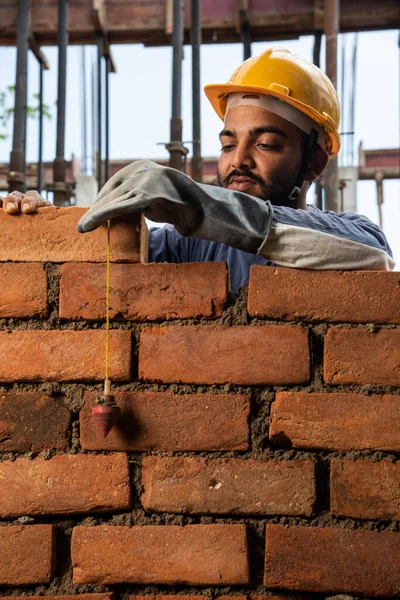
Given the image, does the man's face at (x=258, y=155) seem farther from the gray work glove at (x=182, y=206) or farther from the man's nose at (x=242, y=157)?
the gray work glove at (x=182, y=206)

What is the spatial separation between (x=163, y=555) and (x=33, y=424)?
0.42 m

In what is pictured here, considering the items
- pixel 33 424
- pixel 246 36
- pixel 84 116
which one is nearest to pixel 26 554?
pixel 33 424

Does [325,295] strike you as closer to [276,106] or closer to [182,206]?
[182,206]

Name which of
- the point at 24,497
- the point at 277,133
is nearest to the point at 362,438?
the point at 24,497

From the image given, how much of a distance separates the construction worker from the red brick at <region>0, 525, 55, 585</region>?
72cm

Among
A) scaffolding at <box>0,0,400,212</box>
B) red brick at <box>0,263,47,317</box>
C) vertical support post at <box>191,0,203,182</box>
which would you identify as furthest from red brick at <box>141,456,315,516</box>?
scaffolding at <box>0,0,400,212</box>

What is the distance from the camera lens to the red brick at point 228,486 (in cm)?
158

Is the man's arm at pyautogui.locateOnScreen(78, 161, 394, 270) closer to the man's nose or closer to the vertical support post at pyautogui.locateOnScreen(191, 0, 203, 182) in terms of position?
the man's nose

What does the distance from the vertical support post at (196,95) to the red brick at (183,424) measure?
2.78 metres

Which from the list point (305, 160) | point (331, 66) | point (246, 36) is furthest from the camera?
point (246, 36)

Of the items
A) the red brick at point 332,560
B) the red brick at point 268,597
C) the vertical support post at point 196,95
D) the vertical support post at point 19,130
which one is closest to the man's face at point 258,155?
the red brick at point 332,560

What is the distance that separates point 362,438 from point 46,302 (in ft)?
2.65

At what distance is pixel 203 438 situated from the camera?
1.59 meters

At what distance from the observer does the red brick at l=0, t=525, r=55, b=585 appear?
157cm
